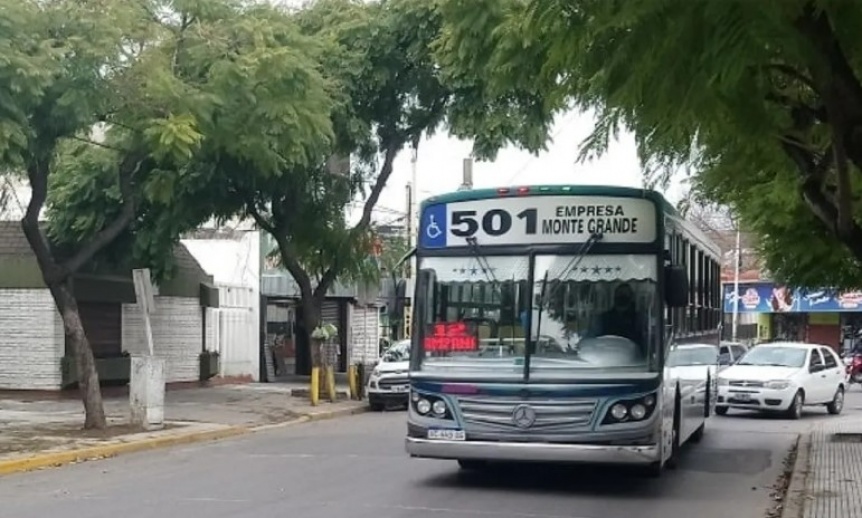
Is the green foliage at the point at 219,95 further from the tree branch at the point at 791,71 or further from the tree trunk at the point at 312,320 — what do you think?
the tree branch at the point at 791,71

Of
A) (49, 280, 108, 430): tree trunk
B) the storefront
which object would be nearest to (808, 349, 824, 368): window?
(49, 280, 108, 430): tree trunk

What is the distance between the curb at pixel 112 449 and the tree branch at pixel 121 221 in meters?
3.13

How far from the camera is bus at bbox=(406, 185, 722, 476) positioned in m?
11.8

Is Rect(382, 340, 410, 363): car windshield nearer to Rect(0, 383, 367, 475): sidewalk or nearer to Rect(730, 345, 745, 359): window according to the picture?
Rect(0, 383, 367, 475): sidewalk

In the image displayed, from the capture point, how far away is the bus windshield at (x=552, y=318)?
474 inches

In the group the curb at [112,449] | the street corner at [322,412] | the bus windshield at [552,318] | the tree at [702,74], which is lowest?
the street corner at [322,412]

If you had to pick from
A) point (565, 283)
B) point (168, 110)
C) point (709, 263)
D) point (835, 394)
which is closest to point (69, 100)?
point (168, 110)

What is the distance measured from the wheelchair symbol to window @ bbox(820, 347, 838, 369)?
1673 centimetres

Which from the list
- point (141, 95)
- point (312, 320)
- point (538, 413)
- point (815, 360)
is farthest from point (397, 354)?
point (538, 413)

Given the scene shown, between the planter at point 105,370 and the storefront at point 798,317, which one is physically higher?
the storefront at point 798,317

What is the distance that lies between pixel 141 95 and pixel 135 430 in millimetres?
5500

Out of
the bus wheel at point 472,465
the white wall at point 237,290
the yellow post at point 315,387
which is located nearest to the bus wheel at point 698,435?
the bus wheel at point 472,465

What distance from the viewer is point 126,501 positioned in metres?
11.7

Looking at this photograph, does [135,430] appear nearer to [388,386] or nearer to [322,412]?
[322,412]
